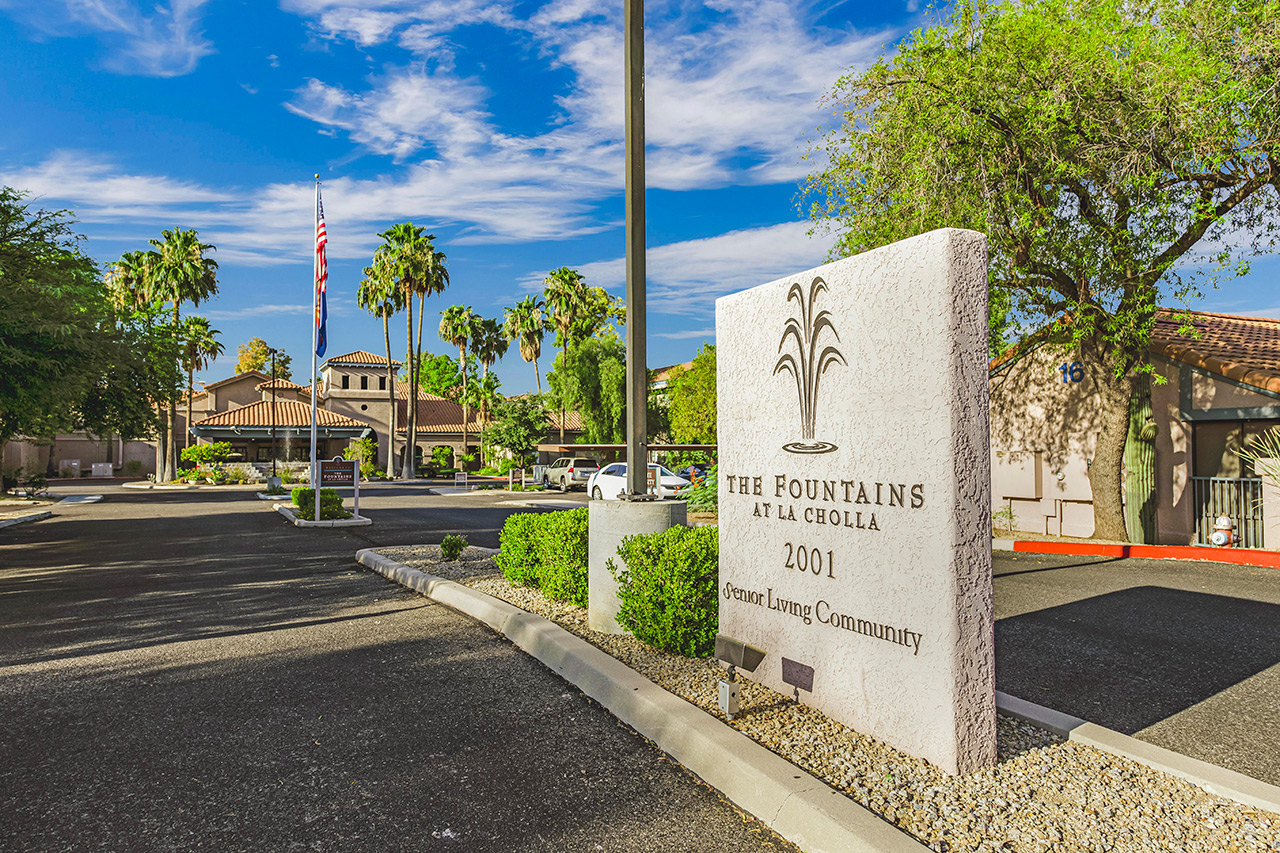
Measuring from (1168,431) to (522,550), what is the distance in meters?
12.9

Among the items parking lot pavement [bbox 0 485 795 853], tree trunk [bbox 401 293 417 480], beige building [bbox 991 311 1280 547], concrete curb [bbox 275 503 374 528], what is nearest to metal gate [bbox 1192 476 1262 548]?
beige building [bbox 991 311 1280 547]

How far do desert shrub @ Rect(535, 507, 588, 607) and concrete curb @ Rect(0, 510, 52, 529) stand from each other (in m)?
18.2

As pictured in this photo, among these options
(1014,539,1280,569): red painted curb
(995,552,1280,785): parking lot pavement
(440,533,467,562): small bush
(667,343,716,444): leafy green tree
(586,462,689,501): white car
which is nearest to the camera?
(995,552,1280,785): parking lot pavement

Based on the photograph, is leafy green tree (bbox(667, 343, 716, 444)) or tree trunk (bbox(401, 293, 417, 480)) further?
tree trunk (bbox(401, 293, 417, 480))

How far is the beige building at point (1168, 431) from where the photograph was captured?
13.0 metres

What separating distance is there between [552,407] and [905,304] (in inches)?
1890

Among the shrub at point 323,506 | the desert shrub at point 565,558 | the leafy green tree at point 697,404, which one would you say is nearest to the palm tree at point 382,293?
the leafy green tree at point 697,404

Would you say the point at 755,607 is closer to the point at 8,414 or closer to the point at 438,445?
the point at 8,414

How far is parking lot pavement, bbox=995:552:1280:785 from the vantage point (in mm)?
4523

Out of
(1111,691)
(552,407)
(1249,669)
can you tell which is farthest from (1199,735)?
(552,407)

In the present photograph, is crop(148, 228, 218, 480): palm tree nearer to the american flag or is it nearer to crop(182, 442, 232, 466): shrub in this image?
crop(182, 442, 232, 466): shrub

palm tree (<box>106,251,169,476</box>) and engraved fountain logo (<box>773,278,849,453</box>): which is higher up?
palm tree (<box>106,251,169,476</box>)

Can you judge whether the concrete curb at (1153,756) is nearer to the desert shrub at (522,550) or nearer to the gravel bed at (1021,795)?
the gravel bed at (1021,795)

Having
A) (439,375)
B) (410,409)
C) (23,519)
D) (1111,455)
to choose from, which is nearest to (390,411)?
(410,409)
